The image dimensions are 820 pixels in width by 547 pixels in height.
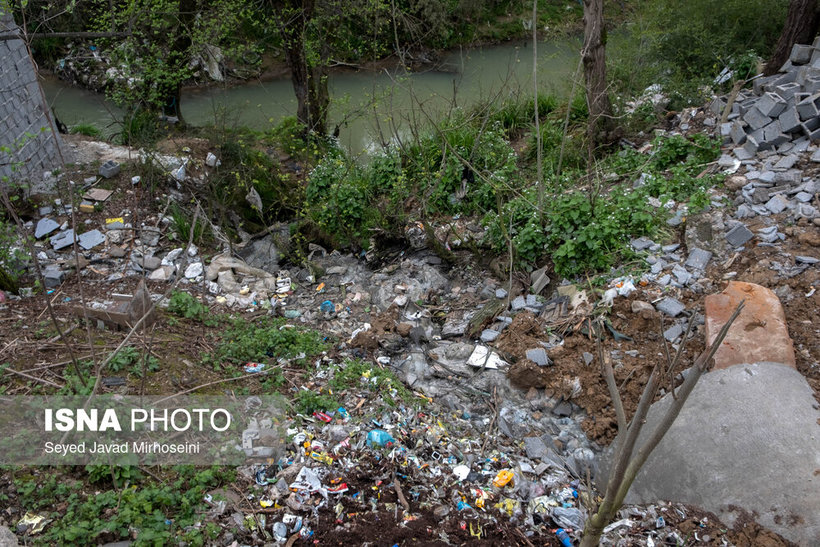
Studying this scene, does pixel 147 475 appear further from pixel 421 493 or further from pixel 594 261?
pixel 594 261

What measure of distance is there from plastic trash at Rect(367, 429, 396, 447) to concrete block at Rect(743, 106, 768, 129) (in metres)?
4.82

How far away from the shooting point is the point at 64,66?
38.8 ft

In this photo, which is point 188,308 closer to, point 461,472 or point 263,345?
point 263,345

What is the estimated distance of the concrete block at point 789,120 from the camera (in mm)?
5336

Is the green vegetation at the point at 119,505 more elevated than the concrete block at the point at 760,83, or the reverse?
the concrete block at the point at 760,83

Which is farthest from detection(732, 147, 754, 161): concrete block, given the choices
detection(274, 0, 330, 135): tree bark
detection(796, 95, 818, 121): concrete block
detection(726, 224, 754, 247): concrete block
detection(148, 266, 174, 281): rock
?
detection(148, 266, 174, 281): rock

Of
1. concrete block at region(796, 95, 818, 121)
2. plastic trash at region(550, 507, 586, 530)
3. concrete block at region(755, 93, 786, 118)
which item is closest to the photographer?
plastic trash at region(550, 507, 586, 530)

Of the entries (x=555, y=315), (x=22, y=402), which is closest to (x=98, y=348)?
(x=22, y=402)

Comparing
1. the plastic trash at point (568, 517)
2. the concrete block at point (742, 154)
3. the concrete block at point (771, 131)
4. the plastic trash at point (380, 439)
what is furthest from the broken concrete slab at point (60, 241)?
the concrete block at point (771, 131)

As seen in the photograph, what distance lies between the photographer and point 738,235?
439cm

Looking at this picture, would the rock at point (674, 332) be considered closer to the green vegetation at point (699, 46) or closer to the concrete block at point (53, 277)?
the green vegetation at point (699, 46)

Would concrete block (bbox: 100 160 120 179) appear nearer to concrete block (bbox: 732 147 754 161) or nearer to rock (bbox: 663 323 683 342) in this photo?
rock (bbox: 663 323 683 342)

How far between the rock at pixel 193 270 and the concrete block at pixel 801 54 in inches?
252

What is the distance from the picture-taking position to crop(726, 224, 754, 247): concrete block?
14.3 feet
